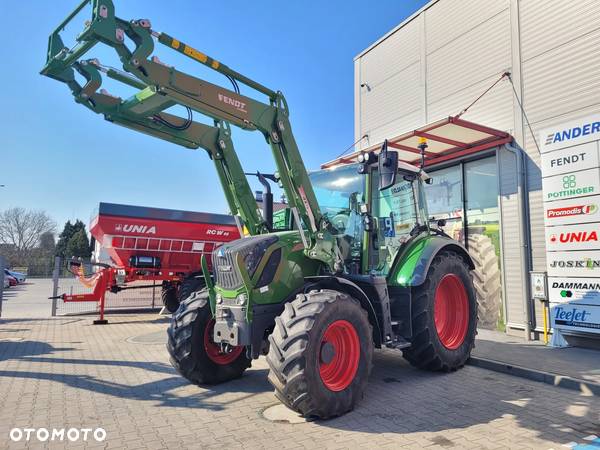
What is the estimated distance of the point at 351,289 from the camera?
4914 mm

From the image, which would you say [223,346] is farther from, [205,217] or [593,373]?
[205,217]

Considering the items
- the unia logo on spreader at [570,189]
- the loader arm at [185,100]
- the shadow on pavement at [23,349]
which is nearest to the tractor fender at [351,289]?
the loader arm at [185,100]

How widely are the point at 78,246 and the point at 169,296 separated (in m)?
52.5

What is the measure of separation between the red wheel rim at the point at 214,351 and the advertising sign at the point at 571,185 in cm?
611

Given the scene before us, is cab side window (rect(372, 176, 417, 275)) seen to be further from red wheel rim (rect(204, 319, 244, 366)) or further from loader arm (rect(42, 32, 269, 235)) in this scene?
red wheel rim (rect(204, 319, 244, 366))

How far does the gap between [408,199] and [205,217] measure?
8039mm

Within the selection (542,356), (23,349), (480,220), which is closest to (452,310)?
(542,356)

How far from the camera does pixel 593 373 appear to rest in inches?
226

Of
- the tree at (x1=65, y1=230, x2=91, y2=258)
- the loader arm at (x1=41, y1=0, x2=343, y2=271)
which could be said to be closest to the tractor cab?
the loader arm at (x1=41, y1=0, x2=343, y2=271)

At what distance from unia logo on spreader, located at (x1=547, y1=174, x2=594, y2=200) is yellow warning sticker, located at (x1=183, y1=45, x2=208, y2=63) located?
6.39 m

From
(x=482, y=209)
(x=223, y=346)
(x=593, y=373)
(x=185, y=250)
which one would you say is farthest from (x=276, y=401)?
(x=185, y=250)

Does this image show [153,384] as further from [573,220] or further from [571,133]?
[571,133]

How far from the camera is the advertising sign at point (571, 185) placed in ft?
23.4

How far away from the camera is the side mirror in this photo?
195 inches
